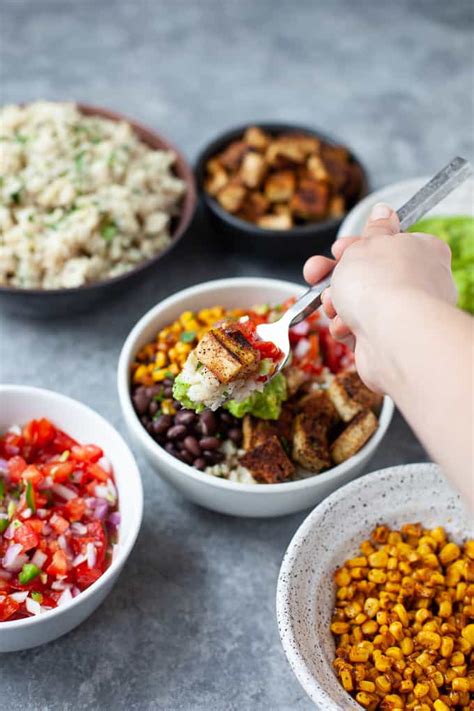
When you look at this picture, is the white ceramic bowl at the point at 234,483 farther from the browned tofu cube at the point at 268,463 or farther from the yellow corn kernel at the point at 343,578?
the yellow corn kernel at the point at 343,578

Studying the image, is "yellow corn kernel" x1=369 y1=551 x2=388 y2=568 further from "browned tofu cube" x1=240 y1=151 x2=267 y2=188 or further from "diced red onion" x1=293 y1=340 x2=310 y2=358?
"browned tofu cube" x1=240 y1=151 x2=267 y2=188

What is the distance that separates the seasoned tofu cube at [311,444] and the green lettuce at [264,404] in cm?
9

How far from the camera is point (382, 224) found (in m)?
2.24

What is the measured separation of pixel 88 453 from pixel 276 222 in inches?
54.8

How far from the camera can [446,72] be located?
4.91m

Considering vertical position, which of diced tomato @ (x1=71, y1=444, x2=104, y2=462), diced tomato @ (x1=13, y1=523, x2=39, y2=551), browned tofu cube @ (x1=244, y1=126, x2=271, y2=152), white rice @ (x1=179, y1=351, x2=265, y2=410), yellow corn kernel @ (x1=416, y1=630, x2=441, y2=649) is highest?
white rice @ (x1=179, y1=351, x2=265, y2=410)

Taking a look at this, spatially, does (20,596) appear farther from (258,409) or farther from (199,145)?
(199,145)

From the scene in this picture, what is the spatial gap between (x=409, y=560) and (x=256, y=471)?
516 mm

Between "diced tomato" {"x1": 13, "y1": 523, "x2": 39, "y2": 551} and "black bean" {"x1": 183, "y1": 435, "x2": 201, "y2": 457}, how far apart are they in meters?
0.53

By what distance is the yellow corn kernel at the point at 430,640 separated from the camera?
7.53ft

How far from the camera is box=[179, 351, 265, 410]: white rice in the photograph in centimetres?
229

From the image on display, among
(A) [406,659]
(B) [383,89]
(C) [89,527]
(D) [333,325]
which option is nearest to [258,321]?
(D) [333,325]

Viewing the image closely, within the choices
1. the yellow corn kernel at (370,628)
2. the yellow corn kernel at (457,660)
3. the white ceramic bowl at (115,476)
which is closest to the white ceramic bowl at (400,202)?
the white ceramic bowl at (115,476)

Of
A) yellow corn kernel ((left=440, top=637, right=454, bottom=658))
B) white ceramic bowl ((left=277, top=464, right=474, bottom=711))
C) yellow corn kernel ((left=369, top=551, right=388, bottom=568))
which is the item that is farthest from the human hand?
yellow corn kernel ((left=440, top=637, right=454, bottom=658))
